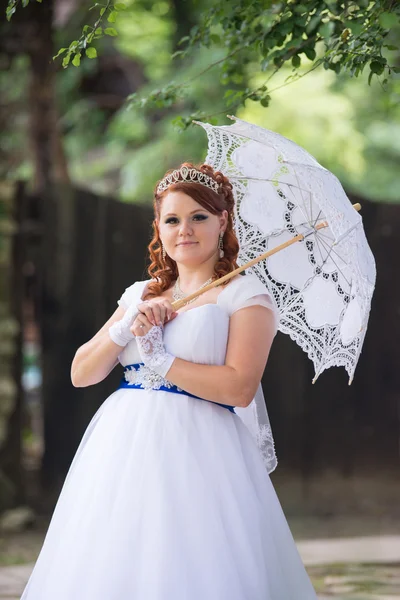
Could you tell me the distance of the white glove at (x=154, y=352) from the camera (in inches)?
109

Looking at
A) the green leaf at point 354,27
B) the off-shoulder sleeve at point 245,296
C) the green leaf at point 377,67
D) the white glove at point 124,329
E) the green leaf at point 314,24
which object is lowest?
the white glove at point 124,329

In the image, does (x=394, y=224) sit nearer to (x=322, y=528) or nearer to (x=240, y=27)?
(x=322, y=528)

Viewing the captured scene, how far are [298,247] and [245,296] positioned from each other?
0.44 m

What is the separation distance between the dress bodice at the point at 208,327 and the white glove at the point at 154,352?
0.08 m

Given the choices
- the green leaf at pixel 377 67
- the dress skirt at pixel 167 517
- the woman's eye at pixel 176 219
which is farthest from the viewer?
the green leaf at pixel 377 67

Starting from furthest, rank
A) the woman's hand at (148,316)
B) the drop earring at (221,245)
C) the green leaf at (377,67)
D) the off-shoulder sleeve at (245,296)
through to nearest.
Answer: the green leaf at (377,67), the drop earring at (221,245), the off-shoulder sleeve at (245,296), the woman's hand at (148,316)

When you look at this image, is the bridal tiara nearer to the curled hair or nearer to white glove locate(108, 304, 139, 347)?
the curled hair

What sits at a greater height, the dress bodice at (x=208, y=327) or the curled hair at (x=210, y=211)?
the curled hair at (x=210, y=211)

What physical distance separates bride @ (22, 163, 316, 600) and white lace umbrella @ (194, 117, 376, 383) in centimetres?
21

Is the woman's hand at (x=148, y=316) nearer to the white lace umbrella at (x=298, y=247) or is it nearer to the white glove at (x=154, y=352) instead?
the white glove at (x=154, y=352)

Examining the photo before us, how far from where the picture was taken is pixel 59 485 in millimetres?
6008

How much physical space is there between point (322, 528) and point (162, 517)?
371cm

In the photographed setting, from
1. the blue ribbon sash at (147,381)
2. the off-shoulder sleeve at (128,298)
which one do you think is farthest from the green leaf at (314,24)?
the blue ribbon sash at (147,381)

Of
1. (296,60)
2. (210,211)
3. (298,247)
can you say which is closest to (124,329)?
(210,211)
